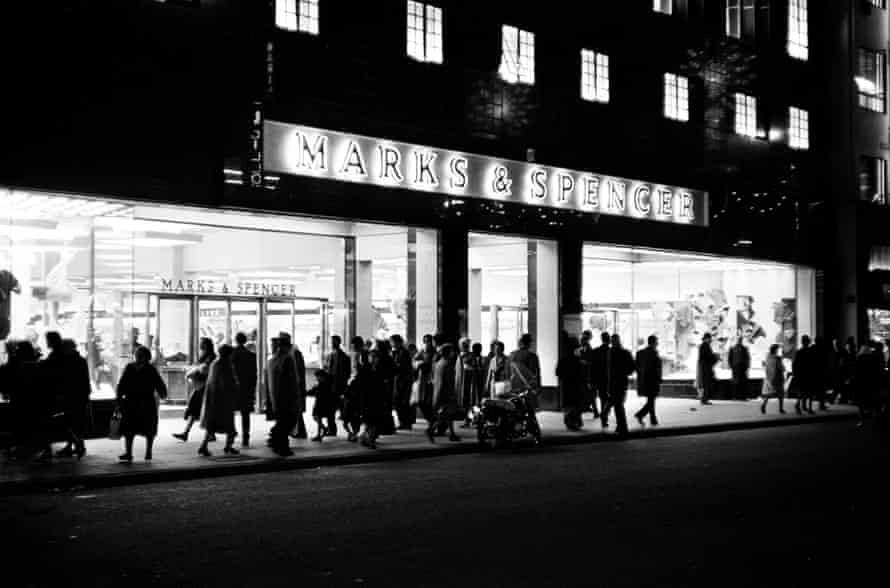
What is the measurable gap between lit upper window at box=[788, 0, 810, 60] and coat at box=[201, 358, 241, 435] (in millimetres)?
24483

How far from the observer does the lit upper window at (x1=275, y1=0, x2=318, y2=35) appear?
22.8 m

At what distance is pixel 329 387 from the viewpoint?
20.7 meters

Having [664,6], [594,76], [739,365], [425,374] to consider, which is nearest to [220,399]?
[425,374]

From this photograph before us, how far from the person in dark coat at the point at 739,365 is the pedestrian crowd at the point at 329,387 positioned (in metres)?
5.27

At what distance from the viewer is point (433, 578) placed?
886cm

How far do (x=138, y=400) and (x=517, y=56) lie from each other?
14129mm

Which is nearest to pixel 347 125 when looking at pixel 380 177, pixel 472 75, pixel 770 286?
pixel 380 177

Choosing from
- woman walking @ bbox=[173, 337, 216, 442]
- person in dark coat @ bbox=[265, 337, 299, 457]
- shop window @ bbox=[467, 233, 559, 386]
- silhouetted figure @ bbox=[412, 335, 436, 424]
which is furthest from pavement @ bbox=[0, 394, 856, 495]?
shop window @ bbox=[467, 233, 559, 386]

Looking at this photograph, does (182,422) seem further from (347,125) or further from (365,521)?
(365,521)

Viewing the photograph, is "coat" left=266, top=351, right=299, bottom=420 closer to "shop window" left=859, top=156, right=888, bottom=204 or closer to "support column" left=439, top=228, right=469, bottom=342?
"support column" left=439, top=228, right=469, bottom=342

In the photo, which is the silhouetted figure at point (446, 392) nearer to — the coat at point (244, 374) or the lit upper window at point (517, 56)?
the coat at point (244, 374)

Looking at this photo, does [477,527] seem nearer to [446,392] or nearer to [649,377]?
[446,392]

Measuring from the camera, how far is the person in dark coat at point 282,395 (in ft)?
60.1

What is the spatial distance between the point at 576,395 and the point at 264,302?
25.6 feet
